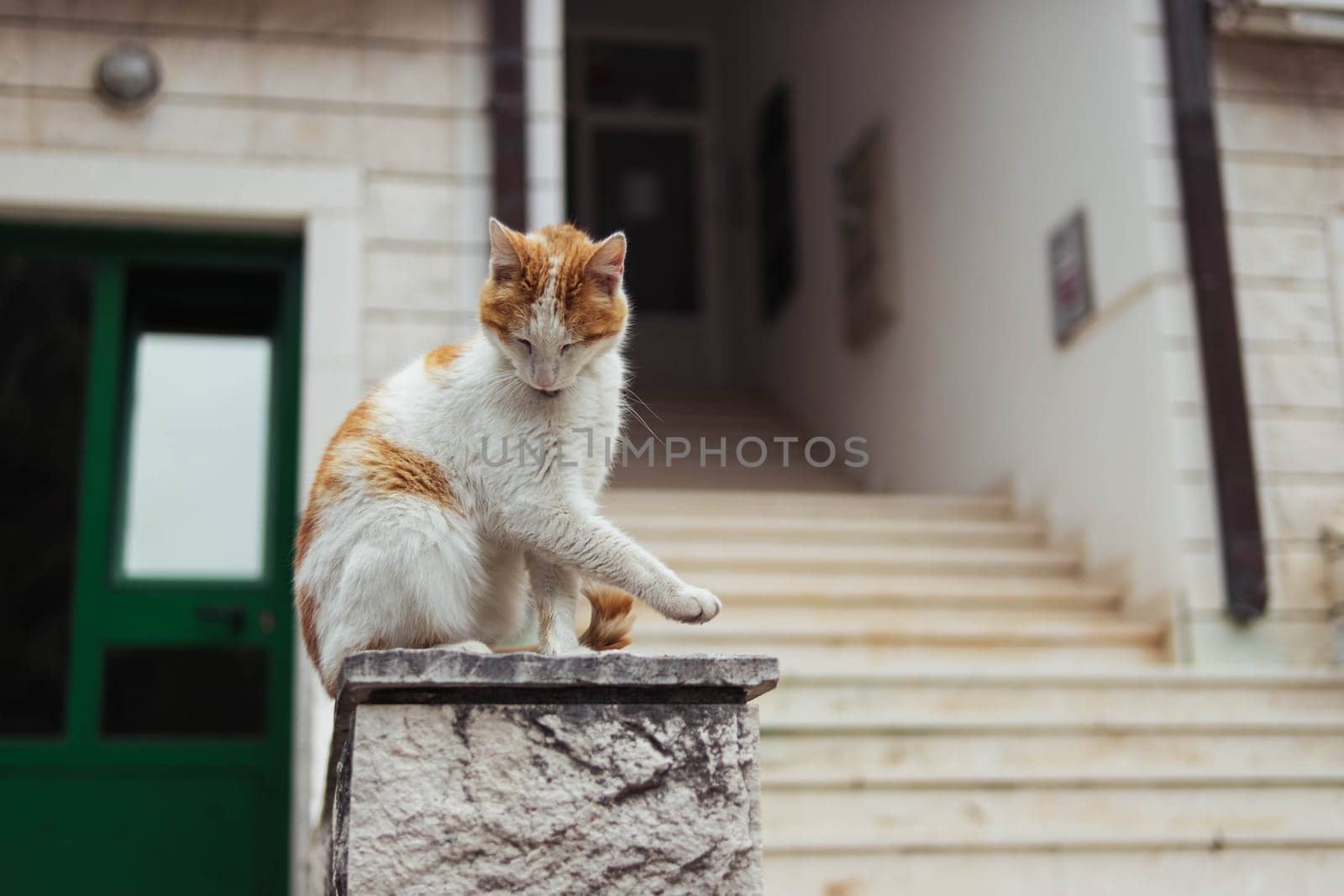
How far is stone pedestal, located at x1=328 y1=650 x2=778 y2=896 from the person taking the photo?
1.49 m

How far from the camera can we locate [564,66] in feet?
27.5

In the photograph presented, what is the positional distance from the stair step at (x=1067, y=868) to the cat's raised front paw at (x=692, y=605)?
1209 mm

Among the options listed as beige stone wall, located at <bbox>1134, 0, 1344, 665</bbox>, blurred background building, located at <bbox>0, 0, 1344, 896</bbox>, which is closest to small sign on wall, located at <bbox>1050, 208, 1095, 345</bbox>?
blurred background building, located at <bbox>0, 0, 1344, 896</bbox>

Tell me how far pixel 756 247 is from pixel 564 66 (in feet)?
5.25

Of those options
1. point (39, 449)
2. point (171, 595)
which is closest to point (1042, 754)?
point (171, 595)

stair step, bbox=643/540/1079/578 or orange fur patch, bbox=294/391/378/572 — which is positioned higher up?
stair step, bbox=643/540/1079/578

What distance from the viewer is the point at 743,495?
493 centimetres

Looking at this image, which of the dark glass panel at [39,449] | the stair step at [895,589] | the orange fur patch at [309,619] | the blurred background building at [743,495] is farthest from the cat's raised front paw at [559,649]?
the dark glass panel at [39,449]

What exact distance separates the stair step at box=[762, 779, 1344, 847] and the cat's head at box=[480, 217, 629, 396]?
1445 millimetres

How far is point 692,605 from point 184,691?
2638 mm

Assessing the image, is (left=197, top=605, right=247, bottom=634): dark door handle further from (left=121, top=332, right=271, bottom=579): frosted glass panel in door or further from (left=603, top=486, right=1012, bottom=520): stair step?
(left=603, top=486, right=1012, bottom=520): stair step

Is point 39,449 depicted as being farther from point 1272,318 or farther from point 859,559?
point 1272,318

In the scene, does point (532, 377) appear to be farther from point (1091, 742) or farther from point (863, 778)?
point (1091, 742)

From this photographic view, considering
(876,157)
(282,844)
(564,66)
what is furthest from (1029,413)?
(564,66)
